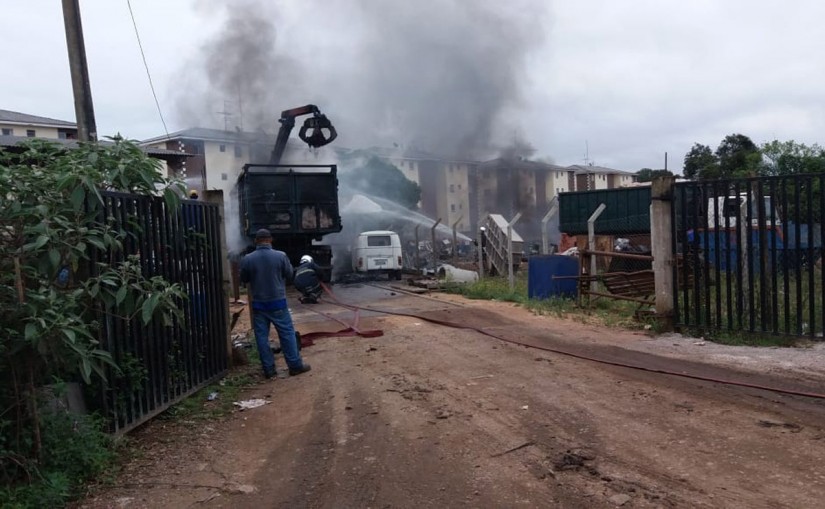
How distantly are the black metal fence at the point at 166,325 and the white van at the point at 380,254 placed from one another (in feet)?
46.8

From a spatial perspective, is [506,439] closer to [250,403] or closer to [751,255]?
[250,403]

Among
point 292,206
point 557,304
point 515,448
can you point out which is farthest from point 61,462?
point 292,206

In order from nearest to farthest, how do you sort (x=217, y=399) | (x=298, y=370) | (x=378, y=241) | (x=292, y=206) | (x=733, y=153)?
(x=217, y=399), (x=298, y=370), (x=292, y=206), (x=378, y=241), (x=733, y=153)

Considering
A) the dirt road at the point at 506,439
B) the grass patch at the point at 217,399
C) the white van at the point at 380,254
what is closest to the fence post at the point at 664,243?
the dirt road at the point at 506,439

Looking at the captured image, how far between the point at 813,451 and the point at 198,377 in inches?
192

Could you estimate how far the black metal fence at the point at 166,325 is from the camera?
4.64 m

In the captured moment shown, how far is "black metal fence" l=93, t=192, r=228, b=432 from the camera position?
4.64 metres

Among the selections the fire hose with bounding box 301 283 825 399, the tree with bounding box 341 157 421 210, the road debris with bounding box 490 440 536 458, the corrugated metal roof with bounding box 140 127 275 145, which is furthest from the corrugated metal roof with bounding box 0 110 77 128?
the road debris with bounding box 490 440 536 458

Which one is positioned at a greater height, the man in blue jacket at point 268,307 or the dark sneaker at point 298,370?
the man in blue jacket at point 268,307

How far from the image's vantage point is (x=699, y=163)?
3916 cm

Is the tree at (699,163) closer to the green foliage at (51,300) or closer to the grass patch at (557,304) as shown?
the grass patch at (557,304)

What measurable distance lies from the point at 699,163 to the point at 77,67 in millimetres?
37181

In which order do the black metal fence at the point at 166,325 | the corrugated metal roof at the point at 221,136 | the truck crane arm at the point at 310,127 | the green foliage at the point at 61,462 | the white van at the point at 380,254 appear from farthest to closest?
1. the corrugated metal roof at the point at 221,136
2. the white van at the point at 380,254
3. the truck crane arm at the point at 310,127
4. the black metal fence at the point at 166,325
5. the green foliage at the point at 61,462

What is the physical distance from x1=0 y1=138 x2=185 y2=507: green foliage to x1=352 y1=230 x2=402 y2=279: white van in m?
16.5
